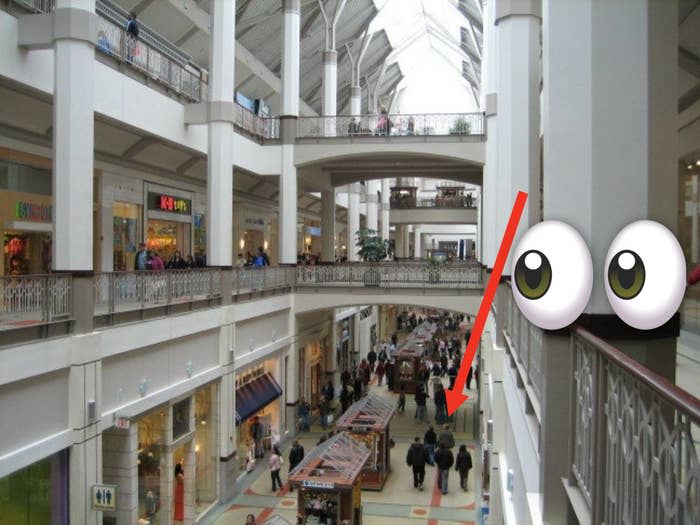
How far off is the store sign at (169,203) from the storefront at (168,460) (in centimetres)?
672

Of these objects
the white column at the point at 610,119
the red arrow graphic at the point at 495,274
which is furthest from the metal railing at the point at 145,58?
the white column at the point at 610,119

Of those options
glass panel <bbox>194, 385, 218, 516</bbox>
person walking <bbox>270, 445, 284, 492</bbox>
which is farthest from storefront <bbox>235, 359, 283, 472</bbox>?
person walking <bbox>270, 445, 284, 492</bbox>

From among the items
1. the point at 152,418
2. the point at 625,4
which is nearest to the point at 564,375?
the point at 625,4

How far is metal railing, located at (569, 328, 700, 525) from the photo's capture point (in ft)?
6.41

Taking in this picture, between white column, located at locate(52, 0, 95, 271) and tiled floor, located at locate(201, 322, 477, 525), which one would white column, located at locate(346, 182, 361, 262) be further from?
white column, located at locate(52, 0, 95, 271)

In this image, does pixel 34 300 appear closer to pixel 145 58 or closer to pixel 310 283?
pixel 145 58

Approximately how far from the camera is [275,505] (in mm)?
17125

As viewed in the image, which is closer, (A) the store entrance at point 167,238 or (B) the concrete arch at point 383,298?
(A) the store entrance at point 167,238

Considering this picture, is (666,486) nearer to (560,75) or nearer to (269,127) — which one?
(560,75)

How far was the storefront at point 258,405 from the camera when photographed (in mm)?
19328

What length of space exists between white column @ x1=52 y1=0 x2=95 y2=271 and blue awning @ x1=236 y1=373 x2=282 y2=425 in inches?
337

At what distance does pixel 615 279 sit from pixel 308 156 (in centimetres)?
2095

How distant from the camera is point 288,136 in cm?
2377

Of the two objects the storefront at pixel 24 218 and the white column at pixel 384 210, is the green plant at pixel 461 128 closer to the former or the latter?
the storefront at pixel 24 218
